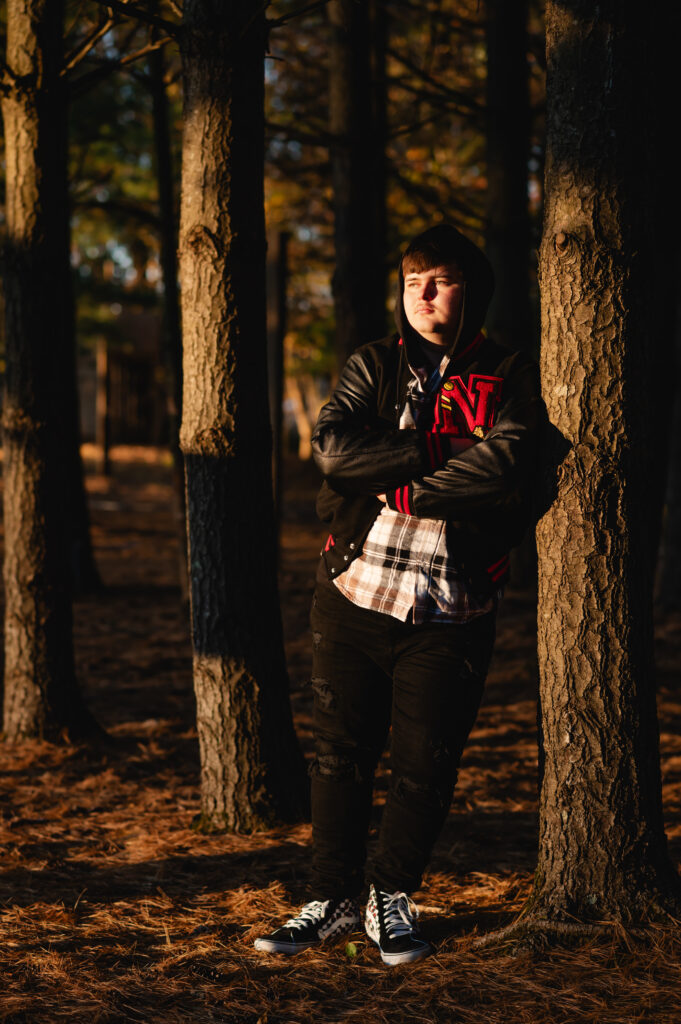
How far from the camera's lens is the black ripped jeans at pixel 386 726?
3.02 m

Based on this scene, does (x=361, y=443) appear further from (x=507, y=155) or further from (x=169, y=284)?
(x=507, y=155)

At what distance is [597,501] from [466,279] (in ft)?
2.69

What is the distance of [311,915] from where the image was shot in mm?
3256

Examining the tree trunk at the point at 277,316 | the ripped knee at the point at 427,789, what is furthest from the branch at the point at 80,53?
the ripped knee at the point at 427,789

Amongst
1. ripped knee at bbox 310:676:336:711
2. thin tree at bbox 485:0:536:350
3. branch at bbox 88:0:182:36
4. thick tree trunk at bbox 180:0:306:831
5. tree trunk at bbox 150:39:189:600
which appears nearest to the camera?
ripped knee at bbox 310:676:336:711

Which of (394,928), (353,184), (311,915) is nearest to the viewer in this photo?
(394,928)

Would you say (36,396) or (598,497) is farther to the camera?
(36,396)

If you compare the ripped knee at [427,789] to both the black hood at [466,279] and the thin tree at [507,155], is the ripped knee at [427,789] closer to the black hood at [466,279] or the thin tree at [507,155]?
the black hood at [466,279]

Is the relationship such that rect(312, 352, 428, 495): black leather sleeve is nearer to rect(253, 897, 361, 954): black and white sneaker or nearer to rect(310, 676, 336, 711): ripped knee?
rect(310, 676, 336, 711): ripped knee

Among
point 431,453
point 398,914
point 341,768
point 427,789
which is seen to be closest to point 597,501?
point 431,453

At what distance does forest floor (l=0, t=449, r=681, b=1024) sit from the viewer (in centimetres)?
285

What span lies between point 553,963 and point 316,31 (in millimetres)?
13924

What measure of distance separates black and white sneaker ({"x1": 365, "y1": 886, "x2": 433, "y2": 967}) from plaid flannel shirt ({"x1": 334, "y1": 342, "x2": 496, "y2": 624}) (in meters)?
0.97

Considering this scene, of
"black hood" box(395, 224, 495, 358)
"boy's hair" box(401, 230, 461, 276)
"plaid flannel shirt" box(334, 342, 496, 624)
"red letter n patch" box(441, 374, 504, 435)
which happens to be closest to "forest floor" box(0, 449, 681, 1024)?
"plaid flannel shirt" box(334, 342, 496, 624)
